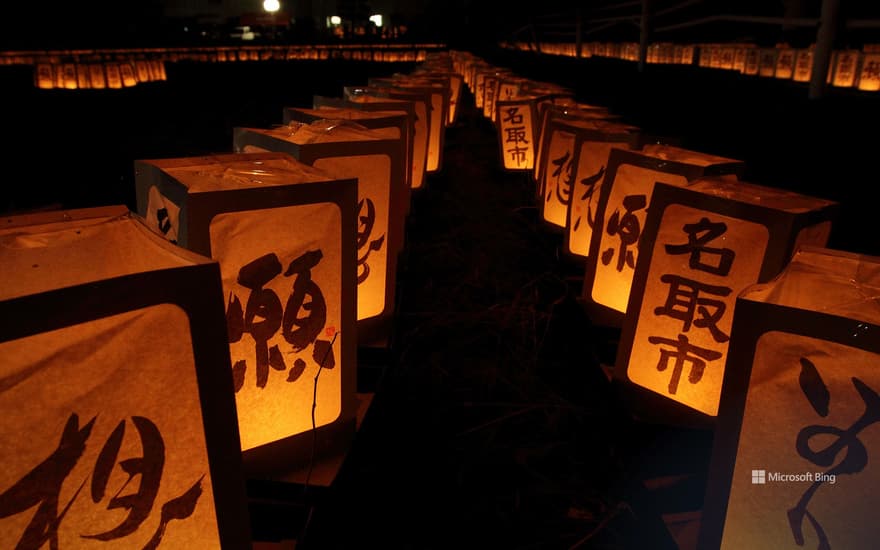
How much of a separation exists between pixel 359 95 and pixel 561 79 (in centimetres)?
1160

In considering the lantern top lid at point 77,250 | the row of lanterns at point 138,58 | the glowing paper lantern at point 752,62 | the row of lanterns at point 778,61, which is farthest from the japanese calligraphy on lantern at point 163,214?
the row of lanterns at point 138,58

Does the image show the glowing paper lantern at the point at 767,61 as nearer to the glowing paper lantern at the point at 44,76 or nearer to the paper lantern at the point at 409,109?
the paper lantern at the point at 409,109

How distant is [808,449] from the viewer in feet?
3.92

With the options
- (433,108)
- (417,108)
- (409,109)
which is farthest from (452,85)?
(409,109)

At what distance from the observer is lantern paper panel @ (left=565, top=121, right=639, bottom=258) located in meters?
3.20

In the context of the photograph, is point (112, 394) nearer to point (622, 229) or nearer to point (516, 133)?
point (622, 229)

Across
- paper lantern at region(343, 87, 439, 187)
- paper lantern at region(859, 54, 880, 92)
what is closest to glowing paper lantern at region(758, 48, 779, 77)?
paper lantern at region(859, 54, 880, 92)

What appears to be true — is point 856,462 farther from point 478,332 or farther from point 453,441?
point 478,332

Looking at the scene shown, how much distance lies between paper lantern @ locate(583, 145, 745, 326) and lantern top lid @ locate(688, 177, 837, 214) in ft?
0.92

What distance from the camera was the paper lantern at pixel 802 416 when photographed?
113 cm

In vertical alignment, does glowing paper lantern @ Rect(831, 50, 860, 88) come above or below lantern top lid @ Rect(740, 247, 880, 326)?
above
